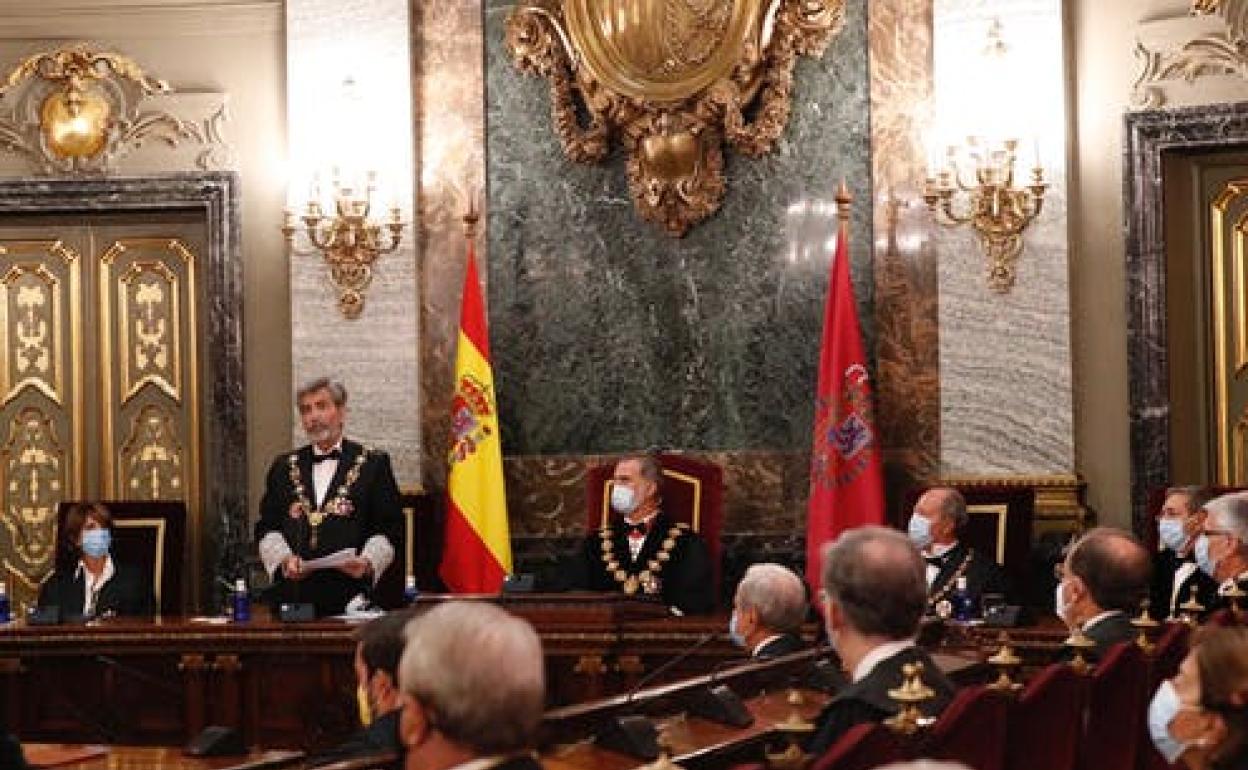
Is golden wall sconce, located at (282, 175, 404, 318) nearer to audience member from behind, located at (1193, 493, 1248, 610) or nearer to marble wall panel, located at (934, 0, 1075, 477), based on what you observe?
marble wall panel, located at (934, 0, 1075, 477)

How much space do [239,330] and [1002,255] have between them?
3.43 meters

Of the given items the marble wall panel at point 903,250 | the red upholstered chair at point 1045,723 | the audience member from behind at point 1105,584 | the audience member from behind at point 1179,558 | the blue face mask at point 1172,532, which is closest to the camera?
the red upholstered chair at point 1045,723

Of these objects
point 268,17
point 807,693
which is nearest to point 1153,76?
point 268,17

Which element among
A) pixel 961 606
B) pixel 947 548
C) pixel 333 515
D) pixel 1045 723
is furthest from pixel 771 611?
pixel 333 515

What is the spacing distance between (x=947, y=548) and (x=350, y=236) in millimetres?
3221

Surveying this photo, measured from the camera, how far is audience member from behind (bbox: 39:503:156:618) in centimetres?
924

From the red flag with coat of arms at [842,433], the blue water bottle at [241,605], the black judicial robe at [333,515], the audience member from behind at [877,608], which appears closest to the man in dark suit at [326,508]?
the black judicial robe at [333,515]

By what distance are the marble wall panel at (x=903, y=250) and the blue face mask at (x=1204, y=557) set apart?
2.47m

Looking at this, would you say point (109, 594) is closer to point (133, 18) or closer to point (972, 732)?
point (133, 18)

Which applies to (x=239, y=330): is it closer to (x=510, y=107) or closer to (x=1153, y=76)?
(x=510, y=107)

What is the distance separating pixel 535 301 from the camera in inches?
410

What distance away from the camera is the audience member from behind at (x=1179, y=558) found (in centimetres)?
786

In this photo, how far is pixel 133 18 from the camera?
1089 centimetres

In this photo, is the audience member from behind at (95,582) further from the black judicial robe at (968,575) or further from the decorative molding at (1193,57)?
the decorative molding at (1193,57)
